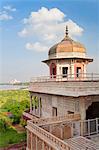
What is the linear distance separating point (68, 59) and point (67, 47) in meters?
1.08

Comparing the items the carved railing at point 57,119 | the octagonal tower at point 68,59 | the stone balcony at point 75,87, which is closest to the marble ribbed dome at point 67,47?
the octagonal tower at point 68,59

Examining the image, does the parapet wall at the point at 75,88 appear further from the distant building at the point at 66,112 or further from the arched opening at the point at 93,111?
the arched opening at the point at 93,111

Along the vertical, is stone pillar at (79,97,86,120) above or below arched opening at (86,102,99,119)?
above

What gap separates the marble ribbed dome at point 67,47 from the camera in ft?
58.3

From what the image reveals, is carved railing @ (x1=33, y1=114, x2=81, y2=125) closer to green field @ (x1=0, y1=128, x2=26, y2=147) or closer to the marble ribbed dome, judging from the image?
green field @ (x1=0, y1=128, x2=26, y2=147)

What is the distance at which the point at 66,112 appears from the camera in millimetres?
12656

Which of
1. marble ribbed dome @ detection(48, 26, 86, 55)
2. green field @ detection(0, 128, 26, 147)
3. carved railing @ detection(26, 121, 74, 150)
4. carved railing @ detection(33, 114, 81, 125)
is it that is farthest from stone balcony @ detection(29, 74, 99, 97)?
green field @ detection(0, 128, 26, 147)

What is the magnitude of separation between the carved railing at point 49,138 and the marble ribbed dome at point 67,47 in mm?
8701

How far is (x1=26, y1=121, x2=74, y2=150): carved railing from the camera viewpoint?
24.7 ft

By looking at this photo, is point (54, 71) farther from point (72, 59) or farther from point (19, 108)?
point (19, 108)

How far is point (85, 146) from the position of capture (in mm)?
8922

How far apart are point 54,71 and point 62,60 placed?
122cm

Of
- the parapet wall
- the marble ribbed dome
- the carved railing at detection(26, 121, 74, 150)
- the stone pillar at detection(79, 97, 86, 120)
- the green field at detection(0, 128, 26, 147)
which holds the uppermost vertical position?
the marble ribbed dome

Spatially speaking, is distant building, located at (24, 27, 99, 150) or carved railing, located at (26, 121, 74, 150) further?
distant building, located at (24, 27, 99, 150)
